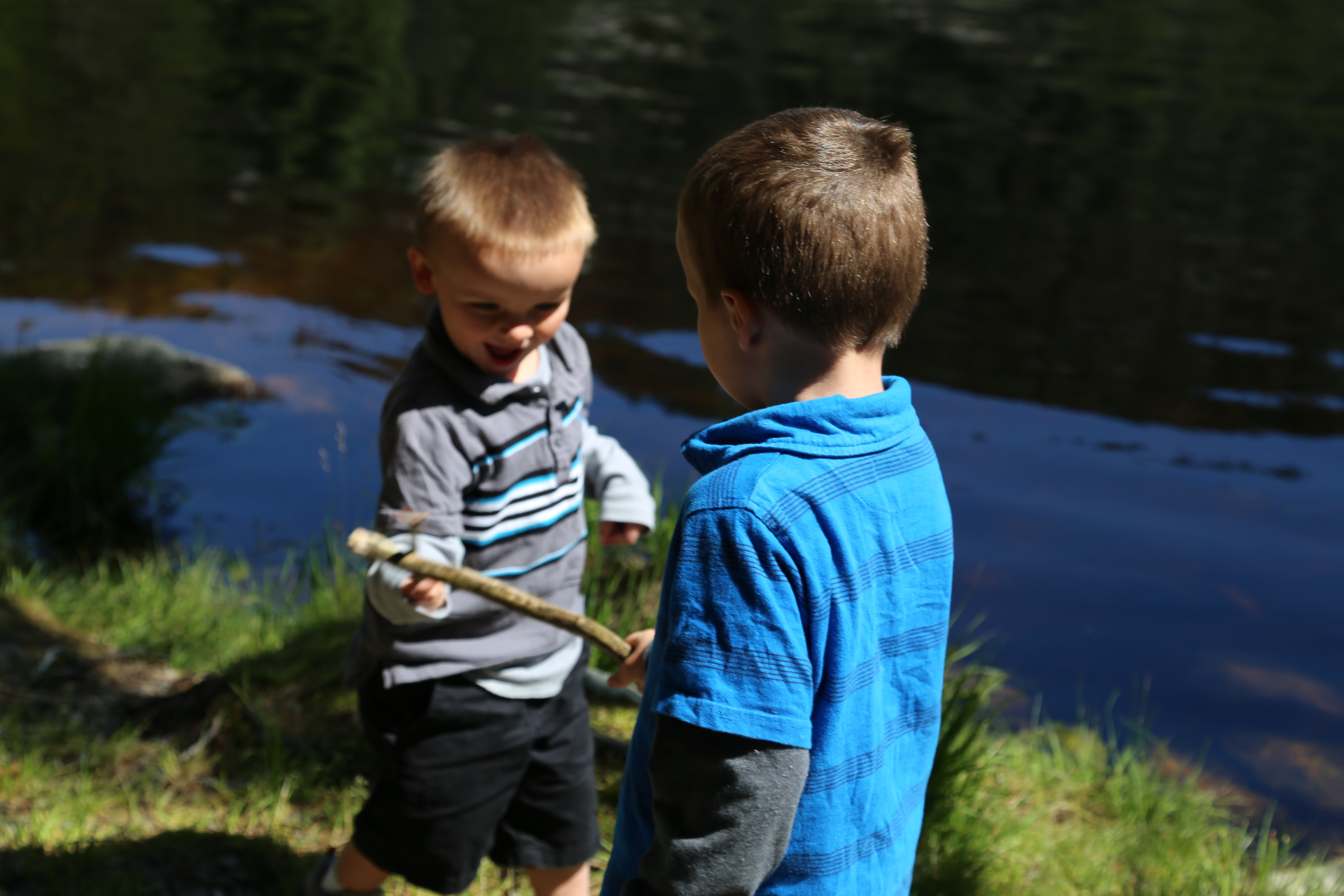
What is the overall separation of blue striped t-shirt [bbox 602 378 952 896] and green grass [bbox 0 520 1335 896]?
1406 millimetres

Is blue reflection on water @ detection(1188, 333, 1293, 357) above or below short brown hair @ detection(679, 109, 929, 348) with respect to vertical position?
below

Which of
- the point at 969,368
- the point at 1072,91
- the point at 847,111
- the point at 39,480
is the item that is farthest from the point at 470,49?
the point at 847,111

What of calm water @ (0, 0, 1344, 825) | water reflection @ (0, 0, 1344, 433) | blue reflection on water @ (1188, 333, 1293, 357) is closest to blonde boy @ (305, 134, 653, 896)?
calm water @ (0, 0, 1344, 825)

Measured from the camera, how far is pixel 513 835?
7.98 feet

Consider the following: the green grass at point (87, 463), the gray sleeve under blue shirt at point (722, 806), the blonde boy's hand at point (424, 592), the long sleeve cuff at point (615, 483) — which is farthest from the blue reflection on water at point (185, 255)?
the gray sleeve under blue shirt at point (722, 806)

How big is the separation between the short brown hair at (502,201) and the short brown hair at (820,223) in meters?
0.83

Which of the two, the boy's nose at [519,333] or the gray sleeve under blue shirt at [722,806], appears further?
the boy's nose at [519,333]

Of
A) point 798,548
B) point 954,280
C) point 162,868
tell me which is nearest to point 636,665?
point 798,548

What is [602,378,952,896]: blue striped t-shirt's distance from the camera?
52.3 inches

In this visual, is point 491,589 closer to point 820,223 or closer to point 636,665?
point 636,665

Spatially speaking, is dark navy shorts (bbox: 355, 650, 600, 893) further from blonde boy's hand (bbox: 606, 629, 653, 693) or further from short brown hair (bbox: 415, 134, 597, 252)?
short brown hair (bbox: 415, 134, 597, 252)

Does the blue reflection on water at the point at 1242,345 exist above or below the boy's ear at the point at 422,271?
below

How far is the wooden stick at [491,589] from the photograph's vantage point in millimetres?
1768

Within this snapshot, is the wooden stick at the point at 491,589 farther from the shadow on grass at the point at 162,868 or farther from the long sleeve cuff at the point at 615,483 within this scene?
the shadow on grass at the point at 162,868
